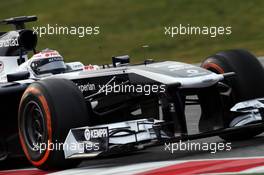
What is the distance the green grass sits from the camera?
24.5 m

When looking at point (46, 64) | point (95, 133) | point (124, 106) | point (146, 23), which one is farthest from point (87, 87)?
point (146, 23)

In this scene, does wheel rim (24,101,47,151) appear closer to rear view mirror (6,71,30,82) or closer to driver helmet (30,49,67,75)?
rear view mirror (6,71,30,82)

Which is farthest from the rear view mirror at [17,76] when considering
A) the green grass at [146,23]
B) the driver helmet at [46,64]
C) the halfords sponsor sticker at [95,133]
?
the green grass at [146,23]

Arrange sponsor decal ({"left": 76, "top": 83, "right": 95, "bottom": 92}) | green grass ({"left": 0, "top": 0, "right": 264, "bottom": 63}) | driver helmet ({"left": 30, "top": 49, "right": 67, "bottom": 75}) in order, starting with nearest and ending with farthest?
sponsor decal ({"left": 76, "top": 83, "right": 95, "bottom": 92}) → driver helmet ({"left": 30, "top": 49, "right": 67, "bottom": 75}) → green grass ({"left": 0, "top": 0, "right": 264, "bottom": 63})

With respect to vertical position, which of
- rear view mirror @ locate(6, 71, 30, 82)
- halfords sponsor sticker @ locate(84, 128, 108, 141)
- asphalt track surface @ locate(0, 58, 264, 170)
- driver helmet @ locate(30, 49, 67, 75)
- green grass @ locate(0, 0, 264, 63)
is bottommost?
asphalt track surface @ locate(0, 58, 264, 170)

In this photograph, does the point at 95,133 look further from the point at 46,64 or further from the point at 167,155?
the point at 46,64

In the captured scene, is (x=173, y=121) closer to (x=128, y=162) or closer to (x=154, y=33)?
(x=128, y=162)

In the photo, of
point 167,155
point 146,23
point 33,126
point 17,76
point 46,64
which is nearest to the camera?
point 33,126

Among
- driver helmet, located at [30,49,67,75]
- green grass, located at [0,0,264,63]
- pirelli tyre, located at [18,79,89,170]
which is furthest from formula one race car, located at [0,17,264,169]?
green grass, located at [0,0,264,63]

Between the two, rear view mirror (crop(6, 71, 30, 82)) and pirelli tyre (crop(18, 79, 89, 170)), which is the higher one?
rear view mirror (crop(6, 71, 30, 82))

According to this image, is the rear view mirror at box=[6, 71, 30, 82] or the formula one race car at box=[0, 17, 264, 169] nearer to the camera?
the formula one race car at box=[0, 17, 264, 169]

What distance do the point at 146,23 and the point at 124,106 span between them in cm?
1909

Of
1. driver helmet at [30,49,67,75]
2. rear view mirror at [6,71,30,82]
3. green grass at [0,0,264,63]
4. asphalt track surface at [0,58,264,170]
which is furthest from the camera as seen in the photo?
green grass at [0,0,264,63]

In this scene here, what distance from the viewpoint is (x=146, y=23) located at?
27.4 metres
